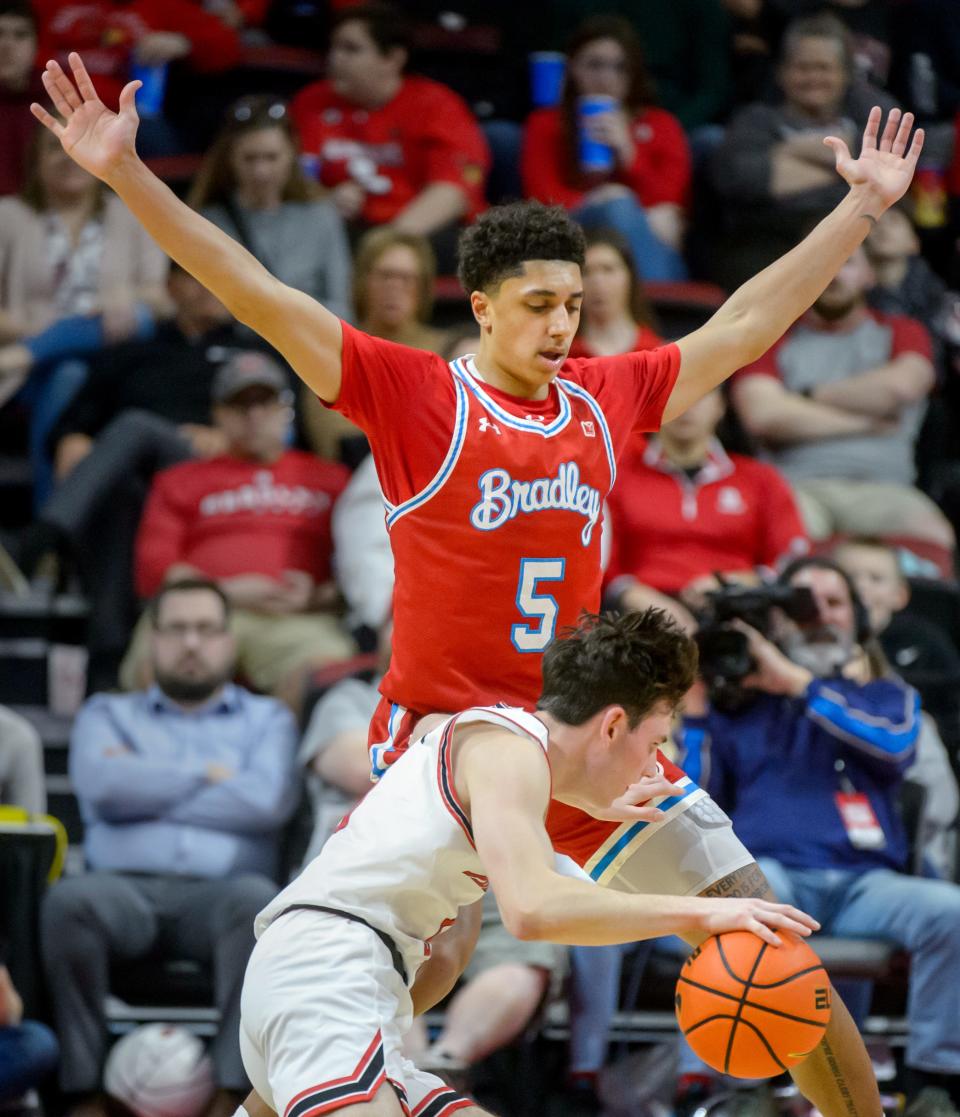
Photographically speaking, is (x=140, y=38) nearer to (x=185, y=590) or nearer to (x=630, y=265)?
(x=630, y=265)

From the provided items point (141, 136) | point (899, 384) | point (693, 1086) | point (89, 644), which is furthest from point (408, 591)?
point (141, 136)

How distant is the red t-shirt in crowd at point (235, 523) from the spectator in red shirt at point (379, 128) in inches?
76.1

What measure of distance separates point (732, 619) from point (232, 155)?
12.3 feet

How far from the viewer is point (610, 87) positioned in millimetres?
9844

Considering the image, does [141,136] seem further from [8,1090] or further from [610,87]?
[8,1090]

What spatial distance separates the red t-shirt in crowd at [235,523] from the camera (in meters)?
8.18

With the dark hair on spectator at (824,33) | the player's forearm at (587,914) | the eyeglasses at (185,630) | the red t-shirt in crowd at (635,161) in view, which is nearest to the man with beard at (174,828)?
the eyeglasses at (185,630)

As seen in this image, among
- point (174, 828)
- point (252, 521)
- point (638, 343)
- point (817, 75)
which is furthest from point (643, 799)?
point (817, 75)

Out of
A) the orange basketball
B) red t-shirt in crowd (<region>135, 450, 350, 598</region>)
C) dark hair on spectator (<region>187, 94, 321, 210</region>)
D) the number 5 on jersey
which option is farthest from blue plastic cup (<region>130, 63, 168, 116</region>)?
the orange basketball

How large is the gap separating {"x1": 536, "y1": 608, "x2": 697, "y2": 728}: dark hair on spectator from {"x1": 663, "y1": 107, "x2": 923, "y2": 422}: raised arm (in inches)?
47.8

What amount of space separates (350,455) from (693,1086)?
11.1 feet

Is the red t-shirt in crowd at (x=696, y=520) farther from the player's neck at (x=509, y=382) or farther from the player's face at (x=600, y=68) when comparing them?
the player's neck at (x=509, y=382)

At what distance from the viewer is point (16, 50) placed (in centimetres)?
962

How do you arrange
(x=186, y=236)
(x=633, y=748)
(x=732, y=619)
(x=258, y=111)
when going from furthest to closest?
(x=258, y=111)
(x=732, y=619)
(x=186, y=236)
(x=633, y=748)
